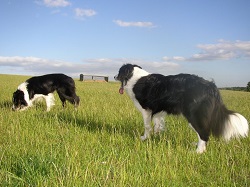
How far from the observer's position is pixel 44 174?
3.19 m

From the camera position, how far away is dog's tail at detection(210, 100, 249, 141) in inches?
187

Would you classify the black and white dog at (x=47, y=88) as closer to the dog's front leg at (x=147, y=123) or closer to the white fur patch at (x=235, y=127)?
the dog's front leg at (x=147, y=123)

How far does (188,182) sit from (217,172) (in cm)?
61

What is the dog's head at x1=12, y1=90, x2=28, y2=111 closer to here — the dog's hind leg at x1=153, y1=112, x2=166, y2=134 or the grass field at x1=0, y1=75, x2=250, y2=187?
the grass field at x1=0, y1=75, x2=250, y2=187

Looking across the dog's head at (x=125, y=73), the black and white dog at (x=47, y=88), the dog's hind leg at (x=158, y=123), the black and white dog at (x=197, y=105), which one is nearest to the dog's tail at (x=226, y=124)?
the black and white dog at (x=197, y=105)

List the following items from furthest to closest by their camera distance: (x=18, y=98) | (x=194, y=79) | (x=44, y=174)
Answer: (x=18, y=98), (x=194, y=79), (x=44, y=174)

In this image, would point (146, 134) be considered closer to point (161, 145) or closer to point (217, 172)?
point (161, 145)

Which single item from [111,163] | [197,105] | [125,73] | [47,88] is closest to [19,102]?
[47,88]

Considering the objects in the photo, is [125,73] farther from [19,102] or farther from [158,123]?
[19,102]

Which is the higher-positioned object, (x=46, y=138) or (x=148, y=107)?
(x=148, y=107)

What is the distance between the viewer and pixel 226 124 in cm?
484

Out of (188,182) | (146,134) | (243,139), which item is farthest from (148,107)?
(188,182)

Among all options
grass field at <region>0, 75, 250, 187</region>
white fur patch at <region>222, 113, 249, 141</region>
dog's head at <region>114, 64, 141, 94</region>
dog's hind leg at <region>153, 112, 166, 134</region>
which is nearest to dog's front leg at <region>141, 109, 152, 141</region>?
dog's hind leg at <region>153, 112, 166, 134</region>

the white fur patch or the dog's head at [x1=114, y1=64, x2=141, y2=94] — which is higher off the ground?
the dog's head at [x1=114, y1=64, x2=141, y2=94]
